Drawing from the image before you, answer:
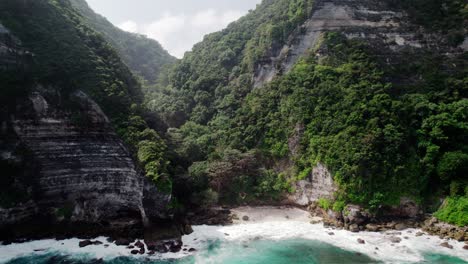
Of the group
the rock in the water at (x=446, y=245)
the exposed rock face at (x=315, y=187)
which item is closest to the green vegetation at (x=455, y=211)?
Result: the rock in the water at (x=446, y=245)

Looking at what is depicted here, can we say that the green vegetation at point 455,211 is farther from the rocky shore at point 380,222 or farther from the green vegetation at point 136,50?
the green vegetation at point 136,50

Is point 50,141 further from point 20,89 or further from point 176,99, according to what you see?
point 176,99

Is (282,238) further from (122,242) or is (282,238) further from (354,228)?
(122,242)

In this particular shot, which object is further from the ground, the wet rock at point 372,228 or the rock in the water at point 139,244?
the wet rock at point 372,228

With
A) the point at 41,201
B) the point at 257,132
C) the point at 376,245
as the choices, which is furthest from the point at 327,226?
the point at 41,201

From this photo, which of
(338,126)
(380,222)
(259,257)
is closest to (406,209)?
(380,222)

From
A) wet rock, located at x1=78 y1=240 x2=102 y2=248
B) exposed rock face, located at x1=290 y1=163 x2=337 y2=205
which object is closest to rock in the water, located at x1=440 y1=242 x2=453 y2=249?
exposed rock face, located at x1=290 y1=163 x2=337 y2=205

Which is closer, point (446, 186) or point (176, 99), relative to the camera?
point (446, 186)

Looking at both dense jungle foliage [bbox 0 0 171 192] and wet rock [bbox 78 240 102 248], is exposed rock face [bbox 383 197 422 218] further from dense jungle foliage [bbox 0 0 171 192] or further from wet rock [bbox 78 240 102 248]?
wet rock [bbox 78 240 102 248]
